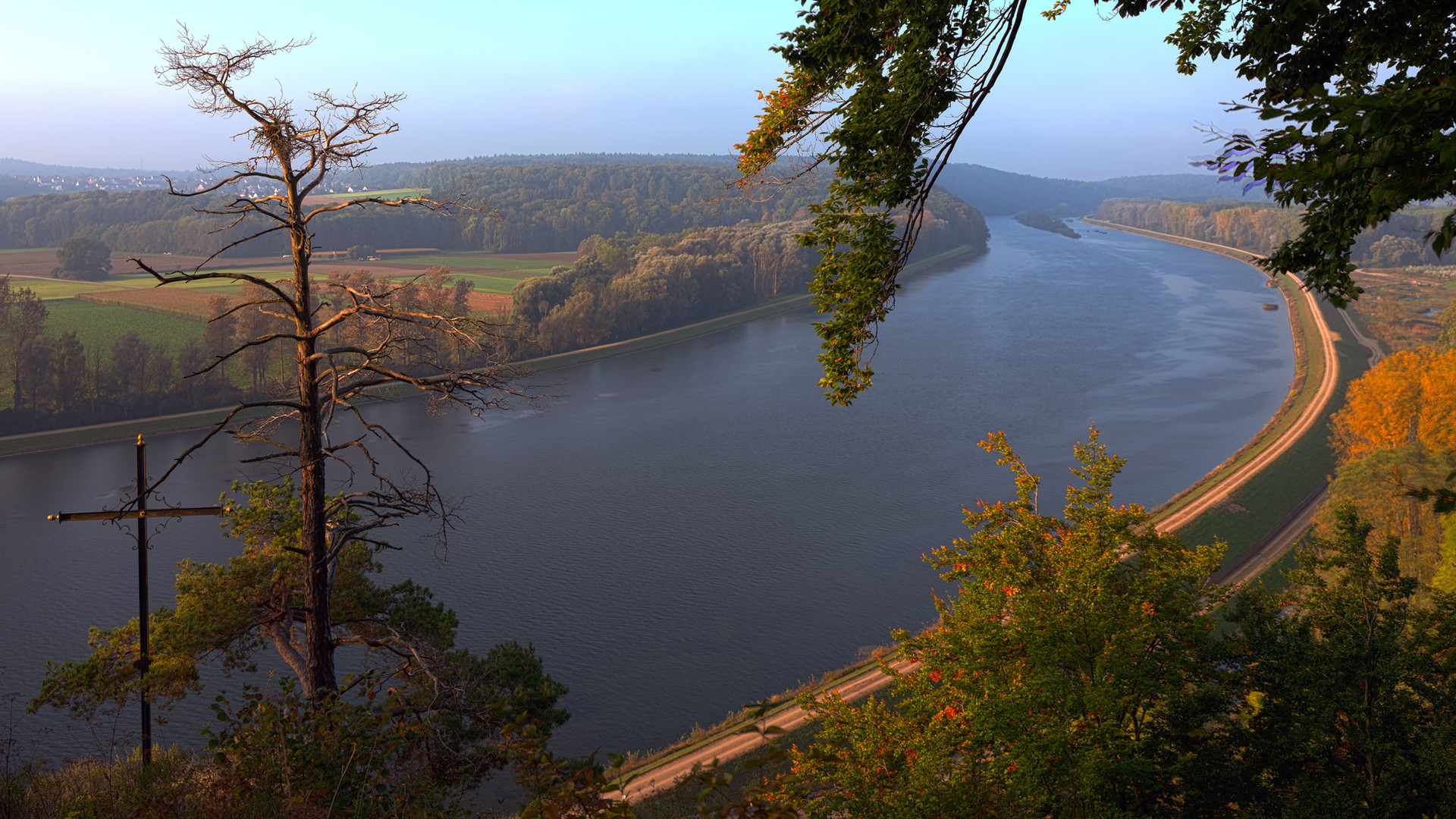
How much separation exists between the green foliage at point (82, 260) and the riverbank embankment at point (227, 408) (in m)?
35.8

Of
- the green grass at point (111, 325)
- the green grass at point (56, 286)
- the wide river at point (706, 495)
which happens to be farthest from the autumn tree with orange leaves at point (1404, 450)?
the green grass at point (56, 286)

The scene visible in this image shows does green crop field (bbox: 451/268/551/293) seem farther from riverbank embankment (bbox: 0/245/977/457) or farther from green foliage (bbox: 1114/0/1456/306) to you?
green foliage (bbox: 1114/0/1456/306)

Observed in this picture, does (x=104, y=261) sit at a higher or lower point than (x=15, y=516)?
higher

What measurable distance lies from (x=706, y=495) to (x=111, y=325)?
45296mm

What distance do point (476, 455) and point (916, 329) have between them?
33087 mm

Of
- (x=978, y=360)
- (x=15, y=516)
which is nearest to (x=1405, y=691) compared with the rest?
(x=15, y=516)

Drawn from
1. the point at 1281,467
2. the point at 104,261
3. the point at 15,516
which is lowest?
the point at 15,516

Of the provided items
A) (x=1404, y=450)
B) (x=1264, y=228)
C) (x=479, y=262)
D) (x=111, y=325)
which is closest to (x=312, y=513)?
(x=1404, y=450)

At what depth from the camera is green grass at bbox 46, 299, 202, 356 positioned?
51.1 m

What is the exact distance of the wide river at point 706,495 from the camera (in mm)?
21547

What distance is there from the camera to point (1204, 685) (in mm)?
9117

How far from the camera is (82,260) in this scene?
6881 centimetres

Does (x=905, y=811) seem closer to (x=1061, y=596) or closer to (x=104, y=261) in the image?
(x=1061, y=596)

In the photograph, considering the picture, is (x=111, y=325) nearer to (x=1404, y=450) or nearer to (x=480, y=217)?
(x=480, y=217)
